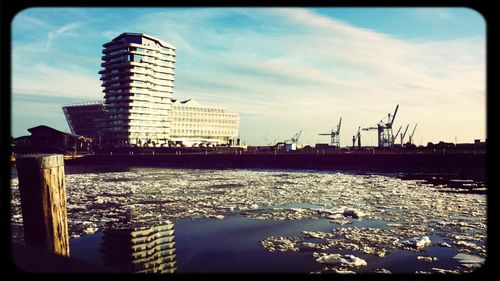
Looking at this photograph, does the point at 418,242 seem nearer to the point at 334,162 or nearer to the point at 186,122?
→ the point at 334,162

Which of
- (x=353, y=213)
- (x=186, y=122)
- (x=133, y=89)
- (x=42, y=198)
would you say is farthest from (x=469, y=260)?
(x=186, y=122)

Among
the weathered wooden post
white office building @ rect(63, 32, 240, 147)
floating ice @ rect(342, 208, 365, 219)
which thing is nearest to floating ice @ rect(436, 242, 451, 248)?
floating ice @ rect(342, 208, 365, 219)

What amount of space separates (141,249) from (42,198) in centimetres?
281

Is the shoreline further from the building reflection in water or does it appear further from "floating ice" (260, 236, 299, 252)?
the building reflection in water

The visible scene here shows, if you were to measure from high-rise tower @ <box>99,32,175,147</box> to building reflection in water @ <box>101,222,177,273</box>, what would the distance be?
119176mm

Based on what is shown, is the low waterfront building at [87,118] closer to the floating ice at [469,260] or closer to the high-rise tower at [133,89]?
the high-rise tower at [133,89]

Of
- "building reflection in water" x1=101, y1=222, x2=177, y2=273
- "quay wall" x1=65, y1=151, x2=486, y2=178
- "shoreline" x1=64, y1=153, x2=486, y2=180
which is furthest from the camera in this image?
"quay wall" x1=65, y1=151, x2=486, y2=178

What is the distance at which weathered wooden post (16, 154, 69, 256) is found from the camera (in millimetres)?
4473

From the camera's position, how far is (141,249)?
6.90 m

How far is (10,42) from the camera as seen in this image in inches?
99.7

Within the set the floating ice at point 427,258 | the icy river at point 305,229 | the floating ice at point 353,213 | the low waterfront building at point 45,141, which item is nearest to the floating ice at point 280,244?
the icy river at point 305,229

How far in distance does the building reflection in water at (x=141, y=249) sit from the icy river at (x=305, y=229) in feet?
0.65

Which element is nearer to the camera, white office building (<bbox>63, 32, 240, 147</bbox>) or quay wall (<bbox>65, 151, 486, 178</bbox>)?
quay wall (<bbox>65, 151, 486, 178</bbox>)
